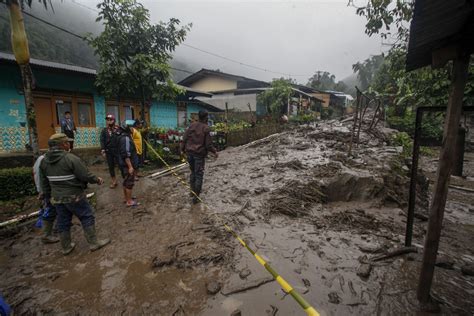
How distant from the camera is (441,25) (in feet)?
7.17

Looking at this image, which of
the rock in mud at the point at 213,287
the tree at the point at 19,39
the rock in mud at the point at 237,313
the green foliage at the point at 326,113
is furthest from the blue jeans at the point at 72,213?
the green foliage at the point at 326,113

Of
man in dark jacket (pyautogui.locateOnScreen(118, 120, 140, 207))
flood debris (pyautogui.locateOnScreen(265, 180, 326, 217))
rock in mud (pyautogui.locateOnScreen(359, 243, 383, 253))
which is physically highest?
man in dark jacket (pyautogui.locateOnScreen(118, 120, 140, 207))

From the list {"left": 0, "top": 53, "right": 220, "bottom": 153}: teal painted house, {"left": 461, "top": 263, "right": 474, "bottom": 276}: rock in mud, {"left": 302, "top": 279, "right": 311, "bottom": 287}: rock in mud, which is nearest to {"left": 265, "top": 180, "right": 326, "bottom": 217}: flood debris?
{"left": 302, "top": 279, "right": 311, "bottom": 287}: rock in mud

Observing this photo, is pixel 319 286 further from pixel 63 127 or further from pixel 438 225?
pixel 63 127

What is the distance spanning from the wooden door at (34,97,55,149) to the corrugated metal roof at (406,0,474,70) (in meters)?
13.4

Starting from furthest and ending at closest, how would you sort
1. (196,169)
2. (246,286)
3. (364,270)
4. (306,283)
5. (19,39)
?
(196,169), (19,39), (364,270), (306,283), (246,286)

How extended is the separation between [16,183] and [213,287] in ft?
20.2

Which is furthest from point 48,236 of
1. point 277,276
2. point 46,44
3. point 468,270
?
point 46,44

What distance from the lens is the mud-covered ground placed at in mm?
2799

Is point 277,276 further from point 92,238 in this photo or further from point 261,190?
point 261,190

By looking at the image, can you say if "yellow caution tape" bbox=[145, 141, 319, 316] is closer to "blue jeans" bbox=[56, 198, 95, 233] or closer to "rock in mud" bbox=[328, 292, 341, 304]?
"rock in mud" bbox=[328, 292, 341, 304]

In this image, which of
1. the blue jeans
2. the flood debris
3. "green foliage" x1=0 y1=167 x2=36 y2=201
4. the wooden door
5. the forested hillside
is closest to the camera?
the blue jeans

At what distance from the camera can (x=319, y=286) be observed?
9.98 feet

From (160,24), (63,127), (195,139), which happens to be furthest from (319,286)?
(63,127)
